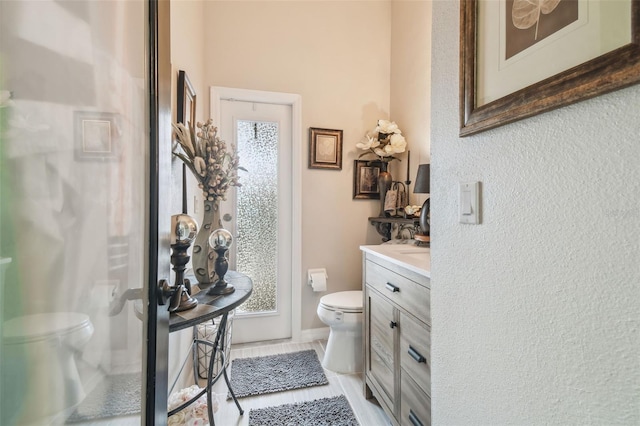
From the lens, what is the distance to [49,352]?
1.27 ft

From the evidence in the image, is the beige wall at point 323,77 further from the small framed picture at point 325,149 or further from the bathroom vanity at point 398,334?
the bathroom vanity at point 398,334

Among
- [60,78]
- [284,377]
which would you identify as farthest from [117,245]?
[284,377]

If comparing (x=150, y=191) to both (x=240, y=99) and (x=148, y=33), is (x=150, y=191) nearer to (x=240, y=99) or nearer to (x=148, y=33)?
(x=148, y=33)

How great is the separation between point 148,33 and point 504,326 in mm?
1082

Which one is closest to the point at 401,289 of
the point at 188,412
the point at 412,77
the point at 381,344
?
the point at 381,344

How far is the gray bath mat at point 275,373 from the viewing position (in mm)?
A: 1772

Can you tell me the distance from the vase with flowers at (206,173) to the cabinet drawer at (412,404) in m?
0.96

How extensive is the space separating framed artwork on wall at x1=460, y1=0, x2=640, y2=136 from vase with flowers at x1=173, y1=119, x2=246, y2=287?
960mm

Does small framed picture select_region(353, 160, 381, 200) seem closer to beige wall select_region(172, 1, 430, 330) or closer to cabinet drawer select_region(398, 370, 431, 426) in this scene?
beige wall select_region(172, 1, 430, 330)

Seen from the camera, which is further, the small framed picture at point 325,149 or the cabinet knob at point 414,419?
the small framed picture at point 325,149

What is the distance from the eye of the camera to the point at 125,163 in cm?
59

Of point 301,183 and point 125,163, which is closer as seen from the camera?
point 125,163

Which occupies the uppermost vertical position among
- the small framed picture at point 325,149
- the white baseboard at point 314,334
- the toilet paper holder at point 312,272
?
the small framed picture at point 325,149

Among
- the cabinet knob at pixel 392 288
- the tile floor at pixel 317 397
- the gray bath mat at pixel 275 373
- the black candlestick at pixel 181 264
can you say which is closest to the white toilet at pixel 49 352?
the black candlestick at pixel 181 264
